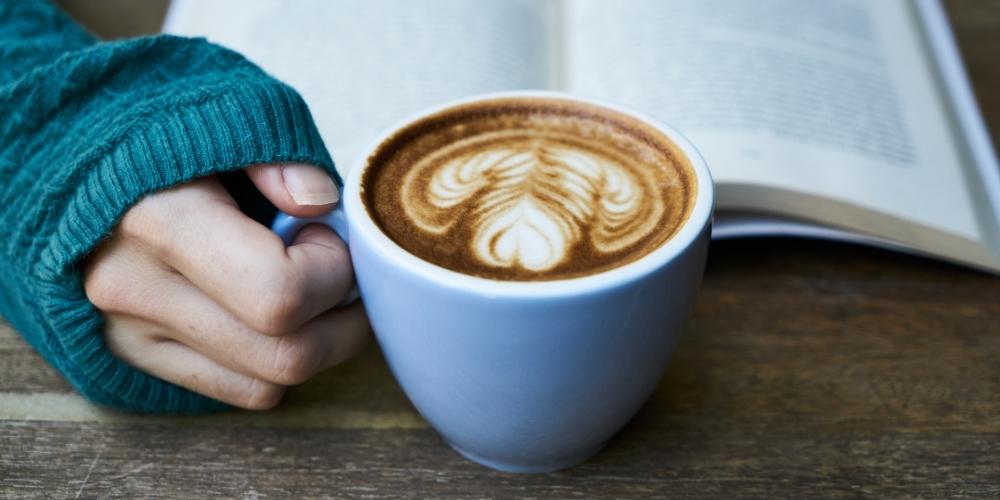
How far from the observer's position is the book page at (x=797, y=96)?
2.41ft

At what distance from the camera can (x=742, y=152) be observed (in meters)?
0.75

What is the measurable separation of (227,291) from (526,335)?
18 centimetres

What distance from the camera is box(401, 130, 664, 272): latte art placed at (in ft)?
1.63

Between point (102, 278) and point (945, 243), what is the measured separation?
2.11 ft

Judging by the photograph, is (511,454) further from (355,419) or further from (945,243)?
(945,243)

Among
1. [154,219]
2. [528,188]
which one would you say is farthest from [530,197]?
[154,219]

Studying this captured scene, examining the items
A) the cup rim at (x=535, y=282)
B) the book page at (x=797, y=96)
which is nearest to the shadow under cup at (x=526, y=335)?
the cup rim at (x=535, y=282)

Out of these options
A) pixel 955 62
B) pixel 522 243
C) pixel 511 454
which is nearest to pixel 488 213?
pixel 522 243

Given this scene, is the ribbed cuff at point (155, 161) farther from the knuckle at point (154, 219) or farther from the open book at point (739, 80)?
the open book at point (739, 80)

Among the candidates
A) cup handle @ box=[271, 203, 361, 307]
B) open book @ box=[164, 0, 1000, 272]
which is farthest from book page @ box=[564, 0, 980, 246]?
cup handle @ box=[271, 203, 361, 307]

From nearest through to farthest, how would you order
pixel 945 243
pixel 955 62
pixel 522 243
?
pixel 522 243 < pixel 945 243 < pixel 955 62

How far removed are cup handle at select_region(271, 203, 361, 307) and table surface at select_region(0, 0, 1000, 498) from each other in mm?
119

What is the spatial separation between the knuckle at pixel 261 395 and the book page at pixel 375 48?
0.80 feet

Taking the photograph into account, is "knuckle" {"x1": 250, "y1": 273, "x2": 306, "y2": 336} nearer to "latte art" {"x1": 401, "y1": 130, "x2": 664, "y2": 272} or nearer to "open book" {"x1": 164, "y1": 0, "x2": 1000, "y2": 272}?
"latte art" {"x1": 401, "y1": 130, "x2": 664, "y2": 272}
